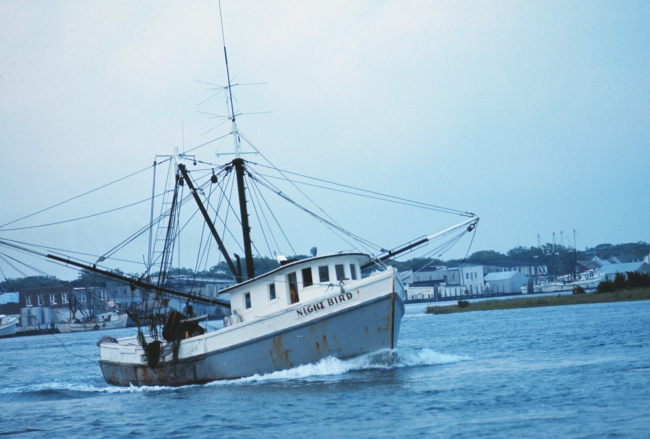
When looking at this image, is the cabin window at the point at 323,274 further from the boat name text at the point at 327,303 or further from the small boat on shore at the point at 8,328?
the small boat on shore at the point at 8,328

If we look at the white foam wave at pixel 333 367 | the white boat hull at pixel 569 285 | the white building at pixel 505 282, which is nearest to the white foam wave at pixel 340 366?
the white foam wave at pixel 333 367

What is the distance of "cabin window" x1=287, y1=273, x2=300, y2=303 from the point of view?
25.2 metres

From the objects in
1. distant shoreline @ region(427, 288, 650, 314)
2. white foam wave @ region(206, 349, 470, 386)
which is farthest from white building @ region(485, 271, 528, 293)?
white foam wave @ region(206, 349, 470, 386)

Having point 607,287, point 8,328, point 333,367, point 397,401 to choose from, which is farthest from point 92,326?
point 397,401

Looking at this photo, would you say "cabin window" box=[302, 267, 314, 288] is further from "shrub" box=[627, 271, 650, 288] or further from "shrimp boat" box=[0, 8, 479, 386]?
"shrub" box=[627, 271, 650, 288]

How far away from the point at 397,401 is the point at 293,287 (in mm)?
7811

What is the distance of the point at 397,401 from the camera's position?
18609 millimetres

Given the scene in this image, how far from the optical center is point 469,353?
3153 centimetres

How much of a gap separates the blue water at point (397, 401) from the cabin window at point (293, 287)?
2396 mm

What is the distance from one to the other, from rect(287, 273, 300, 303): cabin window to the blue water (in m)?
2.40

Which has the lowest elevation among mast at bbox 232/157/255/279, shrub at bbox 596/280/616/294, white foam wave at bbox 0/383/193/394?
white foam wave at bbox 0/383/193/394

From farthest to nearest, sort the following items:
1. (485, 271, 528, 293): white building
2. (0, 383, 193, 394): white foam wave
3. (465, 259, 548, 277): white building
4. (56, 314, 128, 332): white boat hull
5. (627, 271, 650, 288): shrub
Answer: (465, 259, 548, 277): white building < (485, 271, 528, 293): white building < (56, 314, 128, 332): white boat hull < (627, 271, 650, 288): shrub < (0, 383, 193, 394): white foam wave

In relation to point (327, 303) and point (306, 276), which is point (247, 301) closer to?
point (306, 276)

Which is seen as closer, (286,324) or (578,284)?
(286,324)
